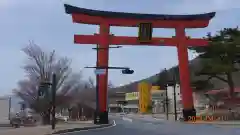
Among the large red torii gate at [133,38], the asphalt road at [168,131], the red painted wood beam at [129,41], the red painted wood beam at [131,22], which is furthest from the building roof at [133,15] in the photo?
the asphalt road at [168,131]

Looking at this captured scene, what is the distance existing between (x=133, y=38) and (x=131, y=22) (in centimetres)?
171

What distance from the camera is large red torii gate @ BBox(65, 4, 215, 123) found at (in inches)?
1515

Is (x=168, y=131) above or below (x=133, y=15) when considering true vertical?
below

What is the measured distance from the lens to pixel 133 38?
40188 millimetres

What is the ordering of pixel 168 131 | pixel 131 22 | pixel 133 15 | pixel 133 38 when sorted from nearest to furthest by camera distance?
1. pixel 168 131
2. pixel 133 15
3. pixel 131 22
4. pixel 133 38

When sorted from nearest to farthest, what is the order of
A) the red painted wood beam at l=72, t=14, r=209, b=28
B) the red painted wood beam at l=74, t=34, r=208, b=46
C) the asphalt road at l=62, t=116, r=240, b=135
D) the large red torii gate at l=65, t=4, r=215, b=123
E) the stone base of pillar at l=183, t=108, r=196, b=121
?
the asphalt road at l=62, t=116, r=240, b=135 < the red painted wood beam at l=74, t=34, r=208, b=46 < the large red torii gate at l=65, t=4, r=215, b=123 < the red painted wood beam at l=72, t=14, r=209, b=28 < the stone base of pillar at l=183, t=108, r=196, b=121

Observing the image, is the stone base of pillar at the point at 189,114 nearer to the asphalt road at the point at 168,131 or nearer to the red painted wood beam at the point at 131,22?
the red painted wood beam at the point at 131,22

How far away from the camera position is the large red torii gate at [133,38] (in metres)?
38.5

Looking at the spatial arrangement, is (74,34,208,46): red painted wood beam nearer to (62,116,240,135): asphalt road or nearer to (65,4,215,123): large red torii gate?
(65,4,215,123): large red torii gate

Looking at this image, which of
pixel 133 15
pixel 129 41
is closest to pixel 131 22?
pixel 133 15

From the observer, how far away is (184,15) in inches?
1618

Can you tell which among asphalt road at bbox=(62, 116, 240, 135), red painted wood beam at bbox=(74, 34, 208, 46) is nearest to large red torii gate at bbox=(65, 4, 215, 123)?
red painted wood beam at bbox=(74, 34, 208, 46)

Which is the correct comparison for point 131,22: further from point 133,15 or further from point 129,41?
point 129,41

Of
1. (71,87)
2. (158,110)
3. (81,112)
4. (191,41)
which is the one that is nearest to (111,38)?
(191,41)
